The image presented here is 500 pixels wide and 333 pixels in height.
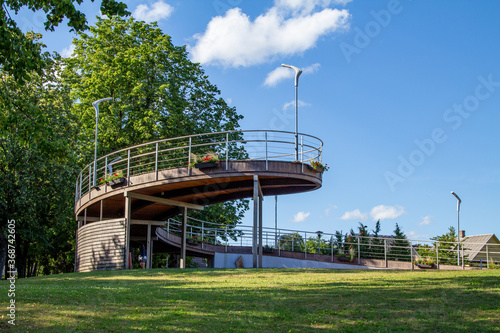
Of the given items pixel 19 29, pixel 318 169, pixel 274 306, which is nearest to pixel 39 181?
pixel 318 169

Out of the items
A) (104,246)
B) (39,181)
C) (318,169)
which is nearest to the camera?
(318,169)

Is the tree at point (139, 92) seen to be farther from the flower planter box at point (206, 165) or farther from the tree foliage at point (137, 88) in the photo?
the flower planter box at point (206, 165)

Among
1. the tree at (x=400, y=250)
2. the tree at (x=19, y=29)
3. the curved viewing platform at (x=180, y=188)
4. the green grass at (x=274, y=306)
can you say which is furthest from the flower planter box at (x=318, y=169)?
the tree at (x=19, y=29)

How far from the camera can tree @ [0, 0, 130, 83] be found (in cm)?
1312

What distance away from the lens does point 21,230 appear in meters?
32.0

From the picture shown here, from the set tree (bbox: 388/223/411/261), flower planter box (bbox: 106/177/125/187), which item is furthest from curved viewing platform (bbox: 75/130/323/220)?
tree (bbox: 388/223/411/261)

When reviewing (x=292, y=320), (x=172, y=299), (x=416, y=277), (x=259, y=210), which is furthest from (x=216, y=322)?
(x=259, y=210)

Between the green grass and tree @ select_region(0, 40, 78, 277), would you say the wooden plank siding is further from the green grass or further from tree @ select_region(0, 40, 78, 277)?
the green grass

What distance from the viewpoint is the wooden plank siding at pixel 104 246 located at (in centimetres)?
2370

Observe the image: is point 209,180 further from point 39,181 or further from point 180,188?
point 39,181

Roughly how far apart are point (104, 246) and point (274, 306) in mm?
15160

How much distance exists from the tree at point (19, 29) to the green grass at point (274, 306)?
5.66 metres

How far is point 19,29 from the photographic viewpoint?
14.1 metres

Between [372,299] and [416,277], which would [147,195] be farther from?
[372,299]
